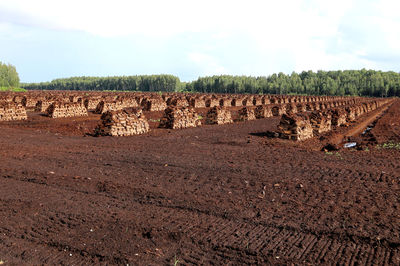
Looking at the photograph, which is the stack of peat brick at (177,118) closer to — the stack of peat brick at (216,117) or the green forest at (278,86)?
the stack of peat brick at (216,117)

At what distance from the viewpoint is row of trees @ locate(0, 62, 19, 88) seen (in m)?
141

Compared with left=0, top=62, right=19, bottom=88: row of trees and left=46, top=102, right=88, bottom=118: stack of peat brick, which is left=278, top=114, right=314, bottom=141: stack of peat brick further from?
left=0, top=62, right=19, bottom=88: row of trees

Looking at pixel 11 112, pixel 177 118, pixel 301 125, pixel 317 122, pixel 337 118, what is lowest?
pixel 337 118

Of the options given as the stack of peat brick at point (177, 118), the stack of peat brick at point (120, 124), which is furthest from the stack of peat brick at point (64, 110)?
the stack of peat brick at point (120, 124)

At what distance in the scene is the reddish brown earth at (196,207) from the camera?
5.83 metres

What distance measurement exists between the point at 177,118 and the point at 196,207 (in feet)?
52.2

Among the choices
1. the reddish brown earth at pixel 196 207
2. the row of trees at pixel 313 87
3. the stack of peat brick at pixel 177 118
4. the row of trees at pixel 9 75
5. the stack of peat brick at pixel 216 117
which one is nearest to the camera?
the reddish brown earth at pixel 196 207

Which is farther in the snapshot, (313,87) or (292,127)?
(313,87)

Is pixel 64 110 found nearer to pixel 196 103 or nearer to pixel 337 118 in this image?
pixel 196 103

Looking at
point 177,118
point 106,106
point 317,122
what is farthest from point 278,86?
point 177,118

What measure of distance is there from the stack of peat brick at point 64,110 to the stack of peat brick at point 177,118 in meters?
A: 11.4

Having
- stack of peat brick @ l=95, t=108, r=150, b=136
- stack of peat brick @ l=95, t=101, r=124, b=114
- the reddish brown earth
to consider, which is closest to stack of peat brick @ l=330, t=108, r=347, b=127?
the reddish brown earth

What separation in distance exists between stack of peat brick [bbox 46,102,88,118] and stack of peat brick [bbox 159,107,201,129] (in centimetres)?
1138

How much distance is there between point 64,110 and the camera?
30.6 m
